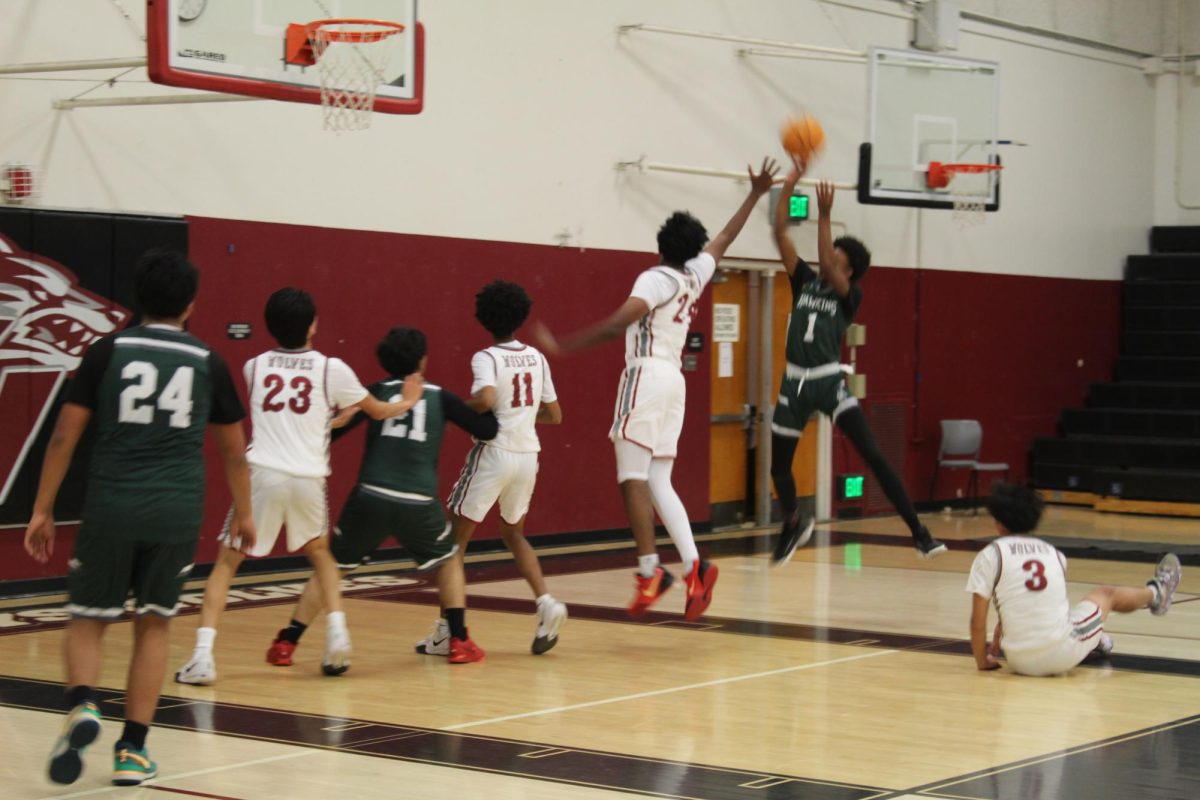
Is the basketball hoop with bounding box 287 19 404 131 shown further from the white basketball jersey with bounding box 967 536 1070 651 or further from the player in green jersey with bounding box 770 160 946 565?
the white basketball jersey with bounding box 967 536 1070 651

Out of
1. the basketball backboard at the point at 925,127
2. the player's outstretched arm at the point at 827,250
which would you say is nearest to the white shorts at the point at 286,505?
the player's outstretched arm at the point at 827,250

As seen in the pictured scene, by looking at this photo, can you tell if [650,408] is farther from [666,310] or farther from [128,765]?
[128,765]

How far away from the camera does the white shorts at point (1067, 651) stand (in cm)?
738

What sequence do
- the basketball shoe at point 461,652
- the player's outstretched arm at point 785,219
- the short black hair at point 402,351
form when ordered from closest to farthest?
the short black hair at point 402,351 → the basketball shoe at point 461,652 → the player's outstretched arm at point 785,219

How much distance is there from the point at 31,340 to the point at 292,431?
3635 millimetres

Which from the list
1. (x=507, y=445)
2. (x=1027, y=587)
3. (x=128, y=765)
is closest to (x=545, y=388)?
(x=507, y=445)

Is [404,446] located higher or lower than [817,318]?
lower

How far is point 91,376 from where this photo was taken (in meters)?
5.21

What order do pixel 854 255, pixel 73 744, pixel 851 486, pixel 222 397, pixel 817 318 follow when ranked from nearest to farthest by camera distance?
pixel 73 744 < pixel 222 397 < pixel 854 255 < pixel 817 318 < pixel 851 486

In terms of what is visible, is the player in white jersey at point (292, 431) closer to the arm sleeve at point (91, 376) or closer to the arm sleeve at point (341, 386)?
the arm sleeve at point (341, 386)

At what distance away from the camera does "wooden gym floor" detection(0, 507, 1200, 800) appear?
5.42m

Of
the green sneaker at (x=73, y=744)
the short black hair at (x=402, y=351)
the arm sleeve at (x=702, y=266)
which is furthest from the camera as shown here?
the arm sleeve at (x=702, y=266)

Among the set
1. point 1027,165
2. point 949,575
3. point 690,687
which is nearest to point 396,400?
point 690,687

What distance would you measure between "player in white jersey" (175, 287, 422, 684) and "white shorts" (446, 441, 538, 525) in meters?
0.79
